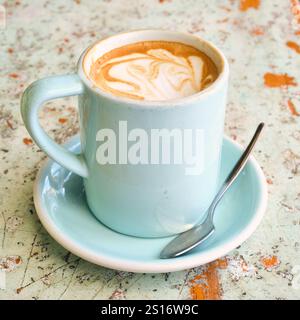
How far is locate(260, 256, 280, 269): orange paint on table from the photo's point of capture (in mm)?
638

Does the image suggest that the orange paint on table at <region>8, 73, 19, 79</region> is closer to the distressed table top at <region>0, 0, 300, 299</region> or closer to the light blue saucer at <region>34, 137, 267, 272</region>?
the distressed table top at <region>0, 0, 300, 299</region>

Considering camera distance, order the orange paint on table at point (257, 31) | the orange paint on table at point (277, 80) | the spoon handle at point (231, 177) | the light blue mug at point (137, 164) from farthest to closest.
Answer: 1. the orange paint on table at point (257, 31)
2. the orange paint on table at point (277, 80)
3. the spoon handle at point (231, 177)
4. the light blue mug at point (137, 164)

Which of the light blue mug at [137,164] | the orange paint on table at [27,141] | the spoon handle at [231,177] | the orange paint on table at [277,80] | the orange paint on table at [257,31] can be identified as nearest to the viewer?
the light blue mug at [137,164]

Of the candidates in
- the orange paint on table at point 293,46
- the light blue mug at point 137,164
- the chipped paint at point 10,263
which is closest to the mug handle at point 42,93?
the light blue mug at point 137,164

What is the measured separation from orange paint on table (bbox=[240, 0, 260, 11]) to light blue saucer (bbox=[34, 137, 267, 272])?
0.55m

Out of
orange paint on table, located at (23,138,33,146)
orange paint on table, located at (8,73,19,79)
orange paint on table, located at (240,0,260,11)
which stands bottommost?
orange paint on table, located at (23,138,33,146)

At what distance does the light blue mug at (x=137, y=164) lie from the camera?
0.56 meters

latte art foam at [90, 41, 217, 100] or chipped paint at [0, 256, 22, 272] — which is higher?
latte art foam at [90, 41, 217, 100]

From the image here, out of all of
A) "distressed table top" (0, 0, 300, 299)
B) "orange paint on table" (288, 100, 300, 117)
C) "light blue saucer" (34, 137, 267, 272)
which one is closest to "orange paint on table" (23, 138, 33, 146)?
"distressed table top" (0, 0, 300, 299)

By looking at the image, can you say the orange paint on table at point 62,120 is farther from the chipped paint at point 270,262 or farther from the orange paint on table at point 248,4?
the orange paint on table at point 248,4

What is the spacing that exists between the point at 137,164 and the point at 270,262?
0.20 metres

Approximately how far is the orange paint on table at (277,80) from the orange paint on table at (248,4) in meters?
0.27

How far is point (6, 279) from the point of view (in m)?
0.62

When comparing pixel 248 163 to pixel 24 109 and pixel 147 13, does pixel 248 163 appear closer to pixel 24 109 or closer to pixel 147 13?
pixel 24 109
